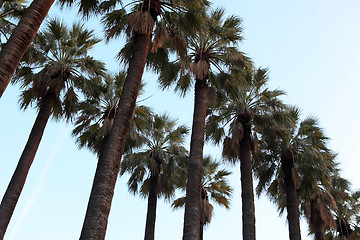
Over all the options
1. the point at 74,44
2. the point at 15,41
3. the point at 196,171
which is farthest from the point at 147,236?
the point at 15,41

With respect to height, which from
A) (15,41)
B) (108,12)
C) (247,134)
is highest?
(108,12)

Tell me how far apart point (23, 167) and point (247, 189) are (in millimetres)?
9134

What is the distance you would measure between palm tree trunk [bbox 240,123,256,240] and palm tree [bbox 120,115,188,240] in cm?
456

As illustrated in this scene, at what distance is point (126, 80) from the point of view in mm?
9734

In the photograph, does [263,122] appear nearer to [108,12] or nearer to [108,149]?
[108,12]

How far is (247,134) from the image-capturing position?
1689 cm

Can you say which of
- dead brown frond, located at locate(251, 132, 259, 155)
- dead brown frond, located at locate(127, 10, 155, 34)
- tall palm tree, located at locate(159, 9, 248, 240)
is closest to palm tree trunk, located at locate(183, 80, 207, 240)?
tall palm tree, located at locate(159, 9, 248, 240)

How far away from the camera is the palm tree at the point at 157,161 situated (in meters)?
19.7

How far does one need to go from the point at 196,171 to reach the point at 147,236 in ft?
22.1

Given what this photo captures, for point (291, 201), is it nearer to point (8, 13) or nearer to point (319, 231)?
point (319, 231)

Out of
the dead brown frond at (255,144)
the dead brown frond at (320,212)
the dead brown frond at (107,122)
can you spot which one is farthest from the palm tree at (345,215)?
the dead brown frond at (107,122)

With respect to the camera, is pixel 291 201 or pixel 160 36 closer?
pixel 160 36

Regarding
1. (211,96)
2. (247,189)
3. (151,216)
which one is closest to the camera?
(247,189)

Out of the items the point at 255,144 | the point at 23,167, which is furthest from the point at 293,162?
the point at 23,167
